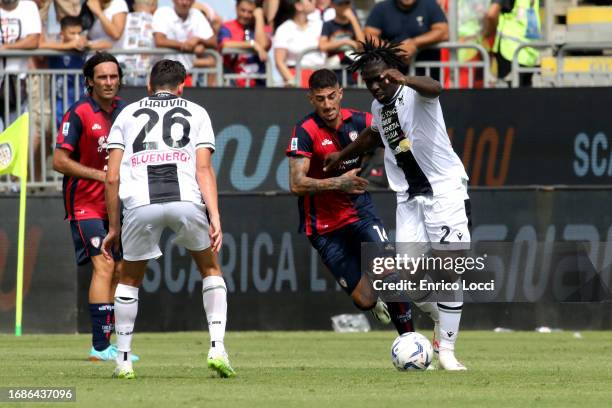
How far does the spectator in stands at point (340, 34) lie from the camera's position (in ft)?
60.7

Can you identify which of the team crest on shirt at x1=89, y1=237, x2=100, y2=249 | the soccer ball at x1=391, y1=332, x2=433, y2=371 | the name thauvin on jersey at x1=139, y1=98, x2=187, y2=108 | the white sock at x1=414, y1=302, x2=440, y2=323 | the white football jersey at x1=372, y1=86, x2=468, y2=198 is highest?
the name thauvin on jersey at x1=139, y1=98, x2=187, y2=108

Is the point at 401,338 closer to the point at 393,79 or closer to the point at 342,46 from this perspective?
the point at 393,79

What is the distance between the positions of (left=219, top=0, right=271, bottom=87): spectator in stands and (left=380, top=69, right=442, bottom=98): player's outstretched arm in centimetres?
748

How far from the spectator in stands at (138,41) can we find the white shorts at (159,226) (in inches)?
311

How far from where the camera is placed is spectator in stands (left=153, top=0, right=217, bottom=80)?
61.4 ft

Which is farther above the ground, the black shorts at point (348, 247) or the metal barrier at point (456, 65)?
the metal barrier at point (456, 65)

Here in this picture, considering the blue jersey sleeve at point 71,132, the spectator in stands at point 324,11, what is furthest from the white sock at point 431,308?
the spectator in stands at point 324,11

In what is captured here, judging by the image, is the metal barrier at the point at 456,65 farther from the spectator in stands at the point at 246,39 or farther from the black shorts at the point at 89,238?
the black shorts at the point at 89,238

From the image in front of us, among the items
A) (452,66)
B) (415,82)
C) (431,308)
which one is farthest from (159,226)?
(452,66)

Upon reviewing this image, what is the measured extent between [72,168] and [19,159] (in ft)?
12.9

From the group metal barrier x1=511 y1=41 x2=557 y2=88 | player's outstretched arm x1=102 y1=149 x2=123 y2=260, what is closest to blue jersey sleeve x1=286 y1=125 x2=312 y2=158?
player's outstretched arm x1=102 y1=149 x2=123 y2=260

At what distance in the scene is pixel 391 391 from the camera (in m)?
9.89

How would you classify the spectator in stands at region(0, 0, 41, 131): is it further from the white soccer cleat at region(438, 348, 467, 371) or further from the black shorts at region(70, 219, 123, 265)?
the white soccer cleat at region(438, 348, 467, 371)

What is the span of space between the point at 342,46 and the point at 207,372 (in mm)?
7645
